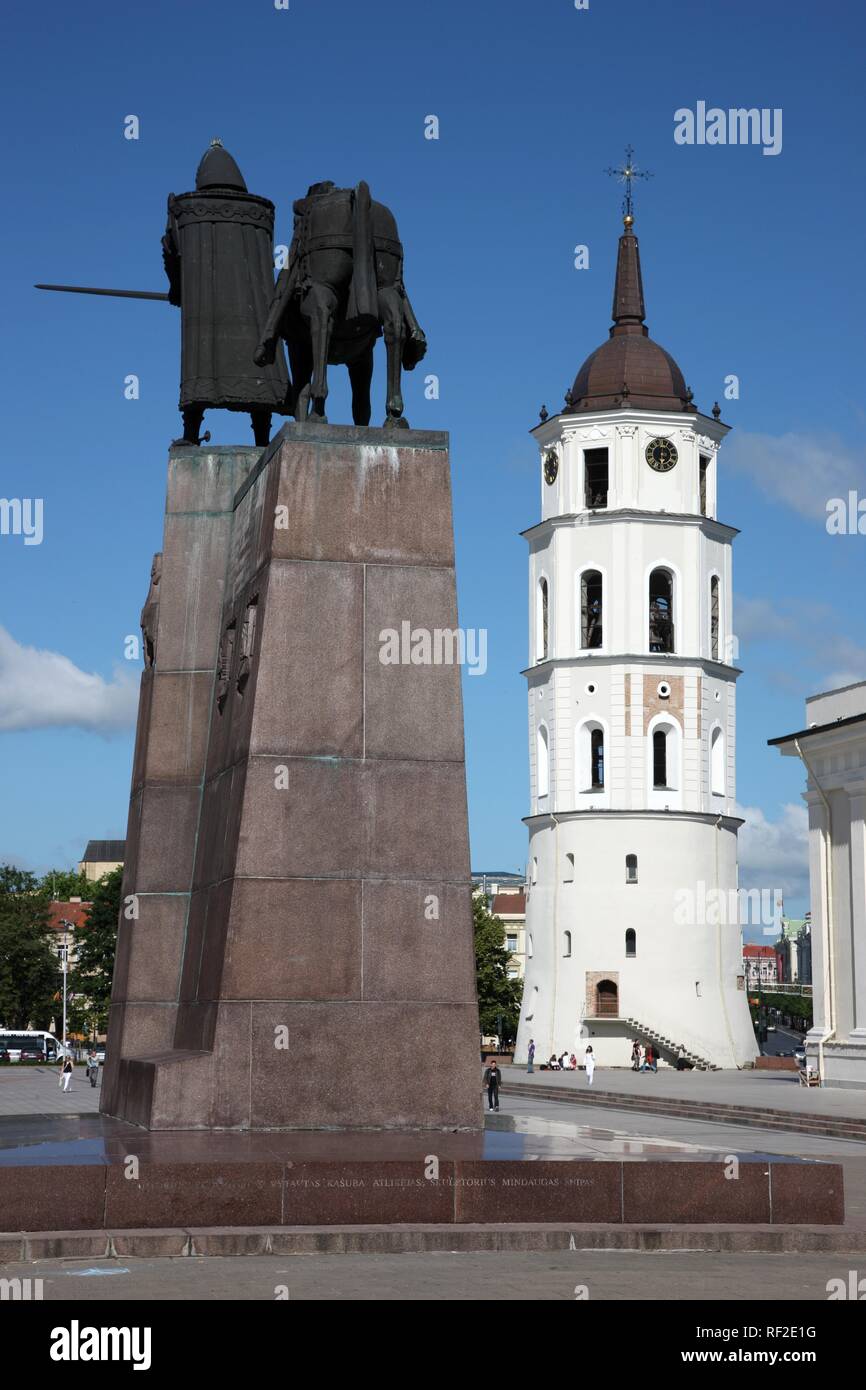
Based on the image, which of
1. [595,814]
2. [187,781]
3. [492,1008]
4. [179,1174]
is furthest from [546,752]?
[179,1174]

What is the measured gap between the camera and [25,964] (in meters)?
116

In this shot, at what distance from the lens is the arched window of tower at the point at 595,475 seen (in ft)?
261

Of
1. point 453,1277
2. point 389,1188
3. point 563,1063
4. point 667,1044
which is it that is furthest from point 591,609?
point 453,1277

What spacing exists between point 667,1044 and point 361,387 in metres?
58.6

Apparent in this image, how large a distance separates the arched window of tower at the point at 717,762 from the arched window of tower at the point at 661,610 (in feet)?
12.7

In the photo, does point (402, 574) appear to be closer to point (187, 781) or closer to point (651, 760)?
point (187, 781)

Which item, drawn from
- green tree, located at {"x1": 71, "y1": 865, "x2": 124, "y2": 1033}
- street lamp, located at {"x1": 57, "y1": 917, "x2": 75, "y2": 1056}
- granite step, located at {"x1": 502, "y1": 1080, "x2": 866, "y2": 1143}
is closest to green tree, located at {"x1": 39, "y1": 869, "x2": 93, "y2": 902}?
street lamp, located at {"x1": 57, "y1": 917, "x2": 75, "y2": 1056}

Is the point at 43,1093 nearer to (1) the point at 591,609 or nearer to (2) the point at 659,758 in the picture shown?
(2) the point at 659,758

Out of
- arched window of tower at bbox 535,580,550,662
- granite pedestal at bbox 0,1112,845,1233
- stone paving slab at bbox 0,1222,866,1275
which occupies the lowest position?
stone paving slab at bbox 0,1222,866,1275

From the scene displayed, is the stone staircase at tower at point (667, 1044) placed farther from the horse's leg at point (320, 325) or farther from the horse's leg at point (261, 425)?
the horse's leg at point (320, 325)

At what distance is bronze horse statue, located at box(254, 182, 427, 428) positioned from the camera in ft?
56.1

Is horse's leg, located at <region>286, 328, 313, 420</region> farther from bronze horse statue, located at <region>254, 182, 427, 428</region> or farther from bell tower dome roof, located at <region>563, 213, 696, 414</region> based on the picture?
bell tower dome roof, located at <region>563, 213, 696, 414</region>

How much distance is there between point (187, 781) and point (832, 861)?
38.5m
